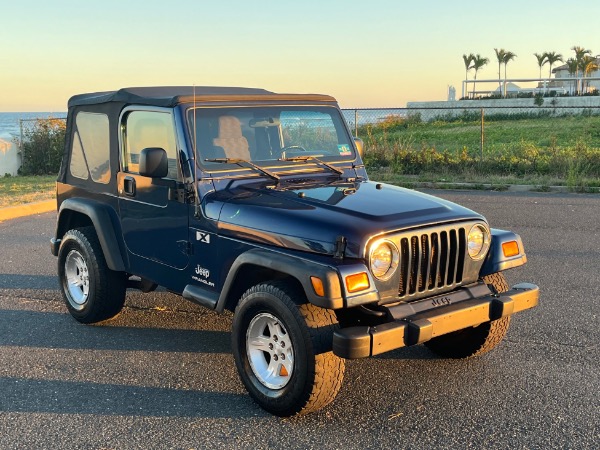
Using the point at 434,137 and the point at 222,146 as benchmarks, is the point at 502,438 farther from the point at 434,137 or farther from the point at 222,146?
the point at 434,137

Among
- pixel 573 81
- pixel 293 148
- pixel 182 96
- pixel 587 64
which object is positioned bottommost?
pixel 293 148

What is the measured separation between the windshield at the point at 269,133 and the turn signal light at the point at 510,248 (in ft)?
4.96

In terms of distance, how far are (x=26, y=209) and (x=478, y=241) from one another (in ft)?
32.4

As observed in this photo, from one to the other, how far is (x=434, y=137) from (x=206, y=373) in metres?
27.0

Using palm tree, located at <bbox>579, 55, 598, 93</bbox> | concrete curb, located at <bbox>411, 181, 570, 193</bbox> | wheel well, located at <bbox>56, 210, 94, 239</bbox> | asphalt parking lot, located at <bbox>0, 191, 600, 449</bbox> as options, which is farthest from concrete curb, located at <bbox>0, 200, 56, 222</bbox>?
palm tree, located at <bbox>579, 55, 598, 93</bbox>

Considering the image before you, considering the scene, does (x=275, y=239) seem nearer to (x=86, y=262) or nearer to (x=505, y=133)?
(x=86, y=262)

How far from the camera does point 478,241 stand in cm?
438

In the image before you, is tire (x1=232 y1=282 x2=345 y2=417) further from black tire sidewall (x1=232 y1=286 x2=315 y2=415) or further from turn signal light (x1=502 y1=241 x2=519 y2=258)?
turn signal light (x1=502 y1=241 x2=519 y2=258)

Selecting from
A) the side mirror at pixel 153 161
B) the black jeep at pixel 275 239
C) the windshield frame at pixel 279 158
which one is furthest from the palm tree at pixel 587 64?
the side mirror at pixel 153 161

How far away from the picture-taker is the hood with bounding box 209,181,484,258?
3883 mm

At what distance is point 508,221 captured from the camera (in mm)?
10516

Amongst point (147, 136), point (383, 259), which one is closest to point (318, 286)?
point (383, 259)

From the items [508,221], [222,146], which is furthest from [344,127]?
[508,221]

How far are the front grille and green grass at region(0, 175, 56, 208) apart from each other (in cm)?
999
